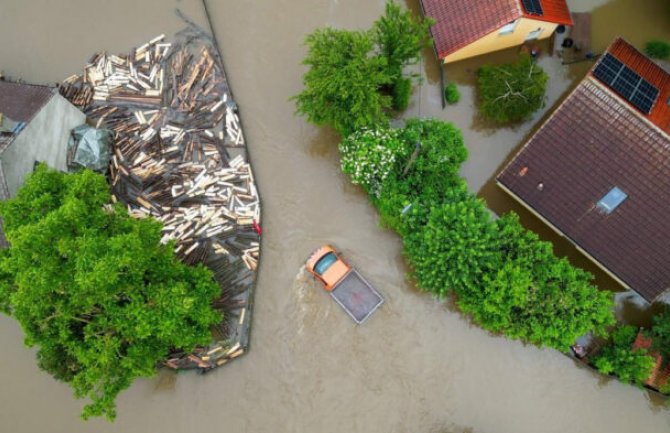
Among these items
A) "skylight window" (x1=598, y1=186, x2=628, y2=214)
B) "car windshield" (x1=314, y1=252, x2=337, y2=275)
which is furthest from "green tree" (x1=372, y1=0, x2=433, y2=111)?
"skylight window" (x1=598, y1=186, x2=628, y2=214)

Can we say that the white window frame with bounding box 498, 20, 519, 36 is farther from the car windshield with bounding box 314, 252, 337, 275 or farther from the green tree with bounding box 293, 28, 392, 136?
the car windshield with bounding box 314, 252, 337, 275

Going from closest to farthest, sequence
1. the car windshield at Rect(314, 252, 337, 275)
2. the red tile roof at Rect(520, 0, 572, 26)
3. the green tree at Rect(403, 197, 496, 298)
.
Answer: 1. the green tree at Rect(403, 197, 496, 298)
2. the red tile roof at Rect(520, 0, 572, 26)
3. the car windshield at Rect(314, 252, 337, 275)

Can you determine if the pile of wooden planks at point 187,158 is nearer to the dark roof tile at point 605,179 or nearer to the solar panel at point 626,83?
the dark roof tile at point 605,179

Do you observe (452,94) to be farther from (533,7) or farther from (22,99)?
(22,99)

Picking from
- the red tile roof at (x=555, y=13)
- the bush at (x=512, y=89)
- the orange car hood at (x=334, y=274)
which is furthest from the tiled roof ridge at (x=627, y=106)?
the orange car hood at (x=334, y=274)

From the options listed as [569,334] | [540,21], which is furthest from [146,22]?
[569,334]

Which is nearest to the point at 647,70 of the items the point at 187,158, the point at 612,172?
the point at 612,172
